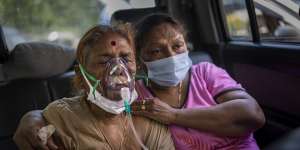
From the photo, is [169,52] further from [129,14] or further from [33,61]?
[129,14]

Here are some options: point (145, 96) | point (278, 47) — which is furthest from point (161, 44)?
point (278, 47)

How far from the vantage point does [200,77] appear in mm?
1789

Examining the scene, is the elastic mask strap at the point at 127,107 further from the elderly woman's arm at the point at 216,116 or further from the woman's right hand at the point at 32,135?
the woman's right hand at the point at 32,135

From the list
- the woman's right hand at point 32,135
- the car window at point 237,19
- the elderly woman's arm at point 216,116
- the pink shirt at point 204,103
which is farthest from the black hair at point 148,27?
the car window at point 237,19

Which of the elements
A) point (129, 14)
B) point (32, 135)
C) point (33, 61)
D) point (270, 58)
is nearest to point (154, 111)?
point (32, 135)

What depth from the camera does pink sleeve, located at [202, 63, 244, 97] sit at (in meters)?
1.70

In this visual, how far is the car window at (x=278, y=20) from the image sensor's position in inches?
85.1

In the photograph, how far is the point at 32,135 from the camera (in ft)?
4.49

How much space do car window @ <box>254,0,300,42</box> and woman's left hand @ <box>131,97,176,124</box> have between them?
910 mm

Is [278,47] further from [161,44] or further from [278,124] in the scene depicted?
[161,44]

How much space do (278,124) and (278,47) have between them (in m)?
0.40

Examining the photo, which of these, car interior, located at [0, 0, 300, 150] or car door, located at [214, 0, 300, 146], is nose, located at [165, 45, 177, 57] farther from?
car door, located at [214, 0, 300, 146]

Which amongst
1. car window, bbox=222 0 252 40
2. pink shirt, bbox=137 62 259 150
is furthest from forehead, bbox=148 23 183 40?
car window, bbox=222 0 252 40

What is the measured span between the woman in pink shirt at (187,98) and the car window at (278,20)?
63 centimetres
